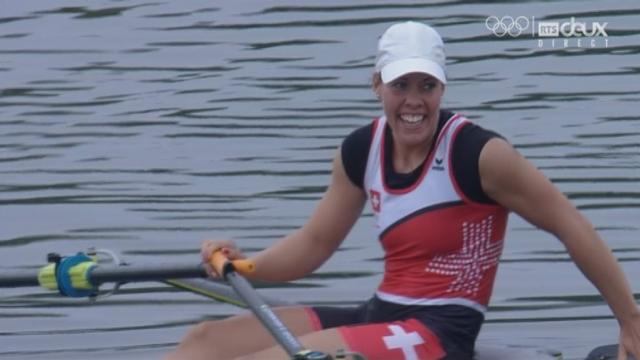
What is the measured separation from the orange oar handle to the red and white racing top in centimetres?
45

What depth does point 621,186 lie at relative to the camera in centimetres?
1097

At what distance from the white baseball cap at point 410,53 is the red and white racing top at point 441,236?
8.1 inches

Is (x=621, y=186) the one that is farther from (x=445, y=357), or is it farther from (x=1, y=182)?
(x=445, y=357)

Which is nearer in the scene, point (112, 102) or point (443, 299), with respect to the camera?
point (443, 299)

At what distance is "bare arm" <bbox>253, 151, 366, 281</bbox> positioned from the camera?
20.7 feet

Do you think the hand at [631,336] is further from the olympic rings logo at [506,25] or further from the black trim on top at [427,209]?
the olympic rings logo at [506,25]

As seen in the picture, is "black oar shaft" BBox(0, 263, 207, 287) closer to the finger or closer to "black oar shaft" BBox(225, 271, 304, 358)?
"black oar shaft" BBox(225, 271, 304, 358)

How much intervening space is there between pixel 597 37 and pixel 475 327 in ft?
28.9

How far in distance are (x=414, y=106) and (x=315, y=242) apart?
2.47 ft

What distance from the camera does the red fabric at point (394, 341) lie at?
574 cm

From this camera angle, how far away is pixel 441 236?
5.93 meters

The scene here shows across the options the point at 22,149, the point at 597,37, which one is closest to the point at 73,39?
the point at 22,149

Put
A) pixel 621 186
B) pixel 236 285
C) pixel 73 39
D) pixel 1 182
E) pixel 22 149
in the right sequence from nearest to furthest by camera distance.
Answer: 1. pixel 236 285
2. pixel 621 186
3. pixel 1 182
4. pixel 22 149
5. pixel 73 39

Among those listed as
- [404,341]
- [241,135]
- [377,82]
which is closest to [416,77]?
[377,82]
